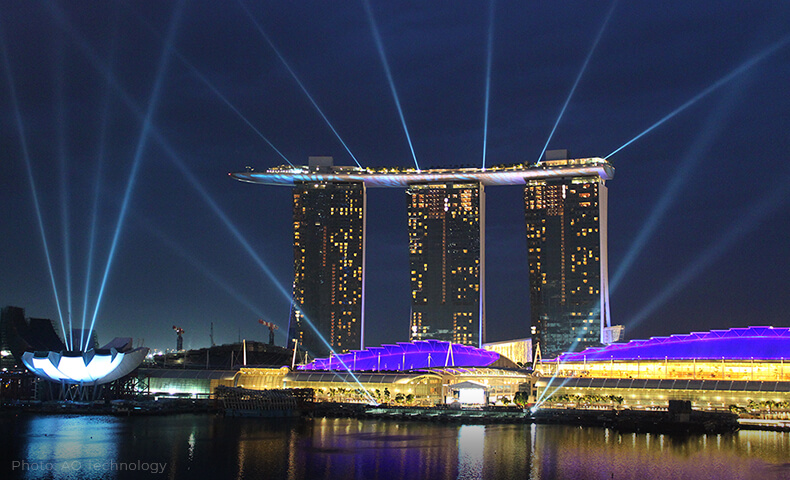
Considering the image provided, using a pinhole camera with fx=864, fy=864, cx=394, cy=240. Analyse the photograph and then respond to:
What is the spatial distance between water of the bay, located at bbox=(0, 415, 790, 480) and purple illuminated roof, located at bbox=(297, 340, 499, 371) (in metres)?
50.2

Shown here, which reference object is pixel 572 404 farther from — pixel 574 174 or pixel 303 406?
pixel 574 174

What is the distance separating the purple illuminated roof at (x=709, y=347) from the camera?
130 meters

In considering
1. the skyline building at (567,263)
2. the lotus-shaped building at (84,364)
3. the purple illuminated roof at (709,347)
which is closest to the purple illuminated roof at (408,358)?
the purple illuminated roof at (709,347)

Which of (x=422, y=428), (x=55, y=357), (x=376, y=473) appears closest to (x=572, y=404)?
(x=422, y=428)

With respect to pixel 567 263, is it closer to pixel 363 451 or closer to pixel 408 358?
pixel 408 358

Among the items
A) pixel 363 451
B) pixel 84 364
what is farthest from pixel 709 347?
pixel 84 364

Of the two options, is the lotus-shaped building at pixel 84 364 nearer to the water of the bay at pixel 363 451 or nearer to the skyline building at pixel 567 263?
the water of the bay at pixel 363 451

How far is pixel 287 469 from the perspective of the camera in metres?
70.9

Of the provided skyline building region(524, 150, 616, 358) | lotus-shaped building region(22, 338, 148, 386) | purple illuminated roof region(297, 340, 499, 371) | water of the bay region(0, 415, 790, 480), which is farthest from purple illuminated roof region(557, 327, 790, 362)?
lotus-shaped building region(22, 338, 148, 386)

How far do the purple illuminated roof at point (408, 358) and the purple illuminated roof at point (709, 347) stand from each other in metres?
20.5

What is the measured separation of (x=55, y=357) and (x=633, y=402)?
82.7 metres

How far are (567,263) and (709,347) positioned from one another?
6102cm

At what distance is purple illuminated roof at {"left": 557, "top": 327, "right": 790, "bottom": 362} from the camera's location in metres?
130

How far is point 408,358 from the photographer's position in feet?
522
